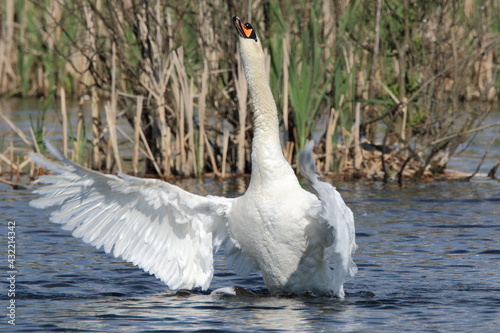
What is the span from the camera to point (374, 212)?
9922 mm

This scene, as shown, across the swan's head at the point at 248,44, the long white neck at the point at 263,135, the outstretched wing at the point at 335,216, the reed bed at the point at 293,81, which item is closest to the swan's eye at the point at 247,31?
the swan's head at the point at 248,44

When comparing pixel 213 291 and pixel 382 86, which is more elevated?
pixel 382 86

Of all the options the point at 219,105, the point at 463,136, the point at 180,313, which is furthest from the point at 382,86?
the point at 180,313

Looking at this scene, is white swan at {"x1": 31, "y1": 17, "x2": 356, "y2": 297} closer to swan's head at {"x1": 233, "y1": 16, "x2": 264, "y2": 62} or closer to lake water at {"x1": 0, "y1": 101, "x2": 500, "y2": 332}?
swan's head at {"x1": 233, "y1": 16, "x2": 264, "y2": 62}

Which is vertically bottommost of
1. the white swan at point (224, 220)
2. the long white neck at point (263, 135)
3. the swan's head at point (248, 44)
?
the white swan at point (224, 220)

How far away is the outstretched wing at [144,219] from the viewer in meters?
6.54

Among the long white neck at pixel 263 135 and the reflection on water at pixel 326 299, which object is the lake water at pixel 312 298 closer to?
the reflection on water at pixel 326 299

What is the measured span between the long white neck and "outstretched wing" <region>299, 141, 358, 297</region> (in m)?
0.48

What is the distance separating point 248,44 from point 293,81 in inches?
153

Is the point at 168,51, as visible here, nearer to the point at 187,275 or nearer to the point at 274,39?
the point at 274,39

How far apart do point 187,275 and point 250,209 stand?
37.2 inches

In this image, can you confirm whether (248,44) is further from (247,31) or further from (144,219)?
(144,219)

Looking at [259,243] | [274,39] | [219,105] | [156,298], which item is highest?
[274,39]

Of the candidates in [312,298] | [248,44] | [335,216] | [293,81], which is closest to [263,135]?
[248,44]
